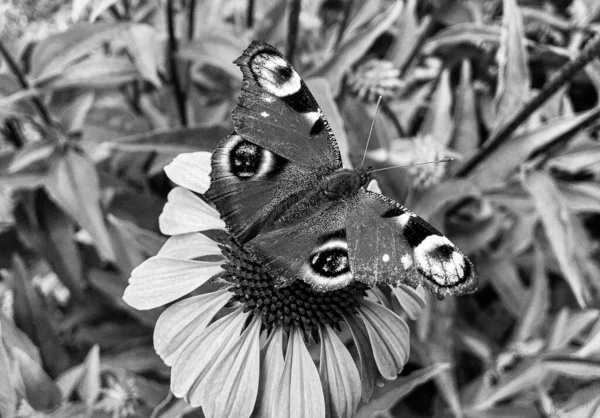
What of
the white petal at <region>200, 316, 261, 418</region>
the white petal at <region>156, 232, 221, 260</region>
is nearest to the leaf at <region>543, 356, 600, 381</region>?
the white petal at <region>200, 316, 261, 418</region>

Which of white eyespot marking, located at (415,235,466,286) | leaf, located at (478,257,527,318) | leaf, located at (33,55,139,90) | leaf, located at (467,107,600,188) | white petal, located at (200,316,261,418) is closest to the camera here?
white eyespot marking, located at (415,235,466,286)

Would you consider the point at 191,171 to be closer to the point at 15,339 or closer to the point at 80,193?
the point at 80,193

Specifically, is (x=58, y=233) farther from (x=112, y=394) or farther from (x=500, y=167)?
(x=500, y=167)

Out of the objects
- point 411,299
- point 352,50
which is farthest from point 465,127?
point 411,299

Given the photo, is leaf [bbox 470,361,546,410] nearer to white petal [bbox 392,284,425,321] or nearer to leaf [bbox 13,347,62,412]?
white petal [bbox 392,284,425,321]

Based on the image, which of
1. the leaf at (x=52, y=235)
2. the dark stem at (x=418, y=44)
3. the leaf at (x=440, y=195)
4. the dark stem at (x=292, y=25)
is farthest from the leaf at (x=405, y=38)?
the leaf at (x=52, y=235)

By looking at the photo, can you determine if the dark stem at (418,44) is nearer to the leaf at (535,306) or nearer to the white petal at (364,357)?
the leaf at (535,306)
